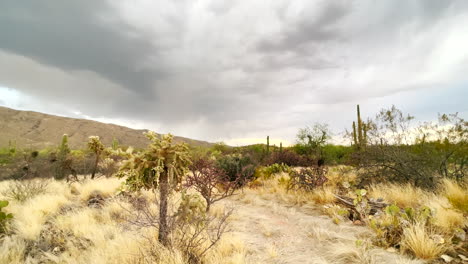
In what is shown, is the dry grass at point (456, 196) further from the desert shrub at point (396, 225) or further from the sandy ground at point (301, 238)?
the sandy ground at point (301, 238)

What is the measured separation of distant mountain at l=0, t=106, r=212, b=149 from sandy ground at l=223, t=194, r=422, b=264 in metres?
46.9

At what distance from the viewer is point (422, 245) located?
313cm

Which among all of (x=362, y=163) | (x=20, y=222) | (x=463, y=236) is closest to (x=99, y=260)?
(x=20, y=222)

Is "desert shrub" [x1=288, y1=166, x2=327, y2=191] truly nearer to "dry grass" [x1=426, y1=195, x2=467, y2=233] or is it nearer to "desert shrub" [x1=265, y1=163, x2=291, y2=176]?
"desert shrub" [x1=265, y1=163, x2=291, y2=176]

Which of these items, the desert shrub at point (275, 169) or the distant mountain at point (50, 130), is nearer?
the desert shrub at point (275, 169)

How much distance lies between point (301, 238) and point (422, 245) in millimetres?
1798

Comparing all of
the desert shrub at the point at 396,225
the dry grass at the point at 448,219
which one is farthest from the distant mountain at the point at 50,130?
the dry grass at the point at 448,219

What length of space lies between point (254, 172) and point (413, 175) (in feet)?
20.2

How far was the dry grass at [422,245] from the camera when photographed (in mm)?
3090

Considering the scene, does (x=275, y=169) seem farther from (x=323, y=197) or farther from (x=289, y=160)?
(x=323, y=197)

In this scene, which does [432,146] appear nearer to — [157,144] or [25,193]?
[157,144]

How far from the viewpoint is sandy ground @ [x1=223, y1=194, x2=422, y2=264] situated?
10.9ft

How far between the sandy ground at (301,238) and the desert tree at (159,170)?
1.29m

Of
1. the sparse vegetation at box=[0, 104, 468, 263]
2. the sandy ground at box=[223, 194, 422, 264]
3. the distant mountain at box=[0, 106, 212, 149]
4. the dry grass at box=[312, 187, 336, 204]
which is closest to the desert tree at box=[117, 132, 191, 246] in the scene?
the sparse vegetation at box=[0, 104, 468, 263]
